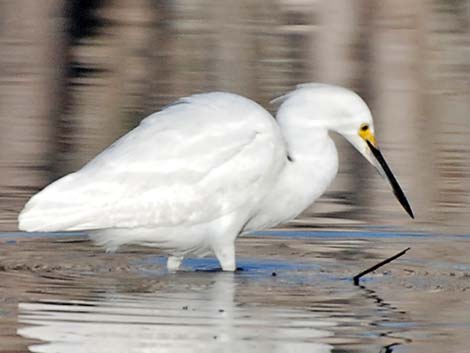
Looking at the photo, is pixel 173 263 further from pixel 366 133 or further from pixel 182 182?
pixel 366 133

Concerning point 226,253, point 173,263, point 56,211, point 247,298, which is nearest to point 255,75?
point 173,263

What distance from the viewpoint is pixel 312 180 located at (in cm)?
896

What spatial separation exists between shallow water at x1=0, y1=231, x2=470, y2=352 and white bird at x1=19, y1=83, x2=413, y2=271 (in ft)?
0.72

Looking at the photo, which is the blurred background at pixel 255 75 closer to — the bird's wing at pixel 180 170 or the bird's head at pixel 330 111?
the bird's head at pixel 330 111

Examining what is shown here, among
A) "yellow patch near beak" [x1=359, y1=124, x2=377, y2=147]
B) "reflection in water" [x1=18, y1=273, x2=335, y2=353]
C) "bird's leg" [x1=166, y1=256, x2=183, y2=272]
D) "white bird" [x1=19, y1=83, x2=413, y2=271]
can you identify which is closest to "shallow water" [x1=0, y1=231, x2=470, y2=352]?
"reflection in water" [x1=18, y1=273, x2=335, y2=353]

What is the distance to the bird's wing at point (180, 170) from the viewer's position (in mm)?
8305

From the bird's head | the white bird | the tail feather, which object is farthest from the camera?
the bird's head

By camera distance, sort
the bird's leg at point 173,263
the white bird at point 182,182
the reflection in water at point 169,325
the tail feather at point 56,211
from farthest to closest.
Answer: the bird's leg at point 173,263 < the white bird at point 182,182 < the tail feather at point 56,211 < the reflection in water at point 169,325

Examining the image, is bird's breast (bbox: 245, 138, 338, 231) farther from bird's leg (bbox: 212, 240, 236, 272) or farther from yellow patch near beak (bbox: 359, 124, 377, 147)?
bird's leg (bbox: 212, 240, 236, 272)

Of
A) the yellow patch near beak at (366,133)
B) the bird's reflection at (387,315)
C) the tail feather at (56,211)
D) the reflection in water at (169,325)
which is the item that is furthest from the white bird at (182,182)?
the bird's reflection at (387,315)

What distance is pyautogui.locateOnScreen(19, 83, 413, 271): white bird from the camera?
827cm

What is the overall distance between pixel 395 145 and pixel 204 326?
23.2ft

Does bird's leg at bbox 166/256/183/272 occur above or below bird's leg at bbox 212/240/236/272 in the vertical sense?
below

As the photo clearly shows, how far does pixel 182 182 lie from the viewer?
27.9ft
